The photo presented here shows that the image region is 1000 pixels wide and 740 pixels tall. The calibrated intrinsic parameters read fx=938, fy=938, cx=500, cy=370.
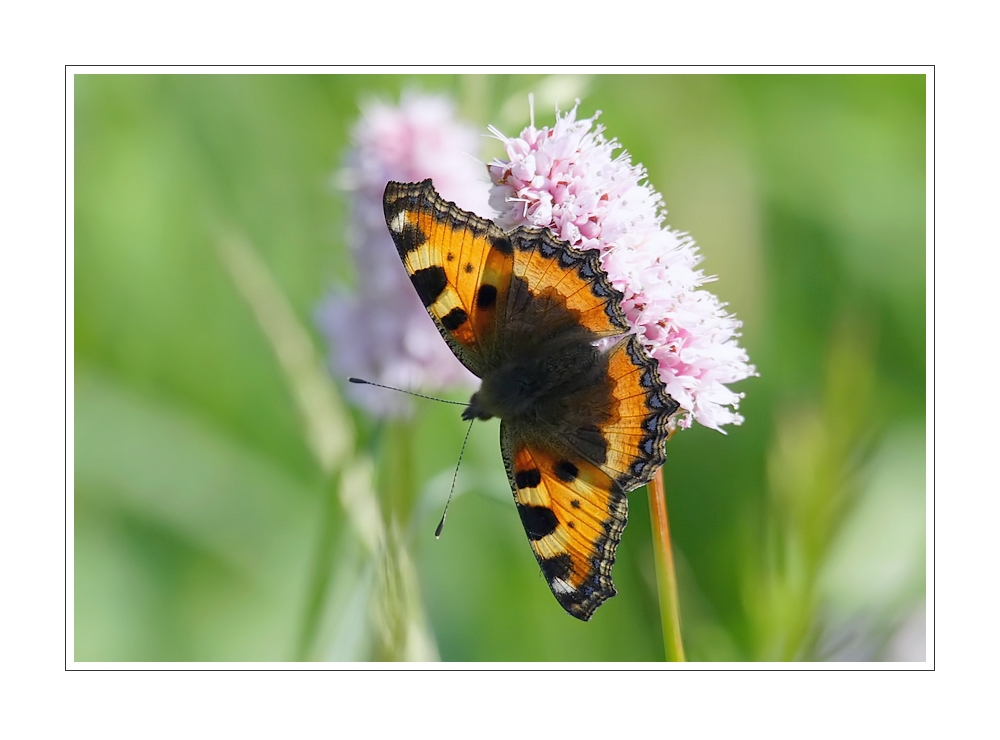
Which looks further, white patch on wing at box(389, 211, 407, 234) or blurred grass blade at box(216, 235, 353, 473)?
blurred grass blade at box(216, 235, 353, 473)

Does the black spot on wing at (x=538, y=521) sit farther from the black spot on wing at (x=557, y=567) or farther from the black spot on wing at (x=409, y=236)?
the black spot on wing at (x=409, y=236)

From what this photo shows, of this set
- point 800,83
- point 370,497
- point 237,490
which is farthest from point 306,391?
point 800,83

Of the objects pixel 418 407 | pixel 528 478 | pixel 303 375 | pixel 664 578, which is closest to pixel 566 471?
pixel 528 478

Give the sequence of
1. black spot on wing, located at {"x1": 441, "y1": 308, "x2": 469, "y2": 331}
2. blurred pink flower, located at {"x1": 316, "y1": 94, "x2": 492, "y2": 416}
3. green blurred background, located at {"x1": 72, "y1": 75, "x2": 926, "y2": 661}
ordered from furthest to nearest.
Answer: blurred pink flower, located at {"x1": 316, "y1": 94, "x2": 492, "y2": 416}, green blurred background, located at {"x1": 72, "y1": 75, "x2": 926, "y2": 661}, black spot on wing, located at {"x1": 441, "y1": 308, "x2": 469, "y2": 331}

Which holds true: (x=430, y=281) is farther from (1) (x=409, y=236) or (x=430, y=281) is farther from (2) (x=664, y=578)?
(2) (x=664, y=578)

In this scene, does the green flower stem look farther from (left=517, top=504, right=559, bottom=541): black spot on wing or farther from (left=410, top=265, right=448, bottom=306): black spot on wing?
(left=410, top=265, right=448, bottom=306): black spot on wing

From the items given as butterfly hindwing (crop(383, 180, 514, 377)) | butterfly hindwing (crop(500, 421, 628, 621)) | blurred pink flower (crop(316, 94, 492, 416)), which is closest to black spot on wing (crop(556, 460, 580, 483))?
butterfly hindwing (crop(500, 421, 628, 621))
